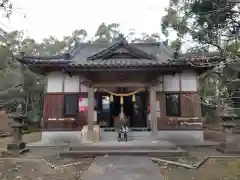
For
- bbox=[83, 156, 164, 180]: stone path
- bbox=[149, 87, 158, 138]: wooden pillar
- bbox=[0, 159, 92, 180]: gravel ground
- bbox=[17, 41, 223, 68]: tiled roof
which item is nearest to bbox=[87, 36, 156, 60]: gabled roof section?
bbox=[17, 41, 223, 68]: tiled roof

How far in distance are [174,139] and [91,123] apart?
455 centimetres

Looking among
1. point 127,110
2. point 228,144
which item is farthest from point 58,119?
point 228,144

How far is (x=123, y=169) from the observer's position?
20.4 ft

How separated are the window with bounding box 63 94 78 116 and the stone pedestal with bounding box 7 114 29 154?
288cm

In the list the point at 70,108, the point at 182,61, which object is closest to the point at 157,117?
the point at 182,61

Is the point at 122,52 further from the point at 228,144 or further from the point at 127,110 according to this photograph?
the point at 228,144

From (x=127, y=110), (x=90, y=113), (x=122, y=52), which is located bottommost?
(x=90, y=113)

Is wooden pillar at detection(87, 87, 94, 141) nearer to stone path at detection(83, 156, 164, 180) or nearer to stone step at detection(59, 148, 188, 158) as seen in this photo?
stone step at detection(59, 148, 188, 158)

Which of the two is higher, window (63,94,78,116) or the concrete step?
window (63,94,78,116)

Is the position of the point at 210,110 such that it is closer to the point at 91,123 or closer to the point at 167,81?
the point at 167,81

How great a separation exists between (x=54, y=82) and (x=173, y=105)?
22.5ft

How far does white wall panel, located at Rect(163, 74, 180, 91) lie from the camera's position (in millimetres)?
12258

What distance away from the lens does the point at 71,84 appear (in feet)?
40.9

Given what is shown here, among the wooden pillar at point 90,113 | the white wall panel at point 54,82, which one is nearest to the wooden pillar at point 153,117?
the wooden pillar at point 90,113
